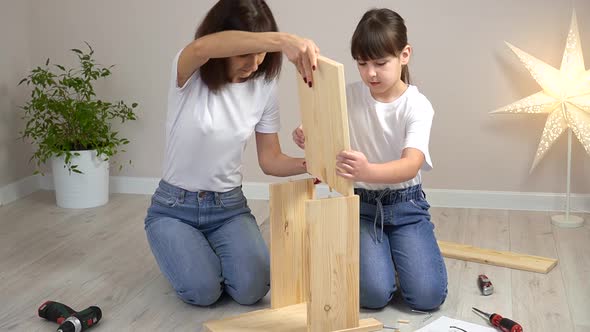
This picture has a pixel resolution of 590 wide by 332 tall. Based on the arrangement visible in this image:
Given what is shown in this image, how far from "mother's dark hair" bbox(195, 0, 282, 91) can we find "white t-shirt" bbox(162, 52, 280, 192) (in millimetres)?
54

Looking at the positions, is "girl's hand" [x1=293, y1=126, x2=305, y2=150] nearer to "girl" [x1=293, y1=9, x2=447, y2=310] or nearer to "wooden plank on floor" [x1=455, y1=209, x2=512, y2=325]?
"girl" [x1=293, y1=9, x2=447, y2=310]

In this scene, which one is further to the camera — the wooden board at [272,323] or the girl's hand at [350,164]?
the wooden board at [272,323]

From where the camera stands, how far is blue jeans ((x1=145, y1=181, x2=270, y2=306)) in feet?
7.94

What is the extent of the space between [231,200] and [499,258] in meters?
0.96

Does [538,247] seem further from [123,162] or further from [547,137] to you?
[123,162]

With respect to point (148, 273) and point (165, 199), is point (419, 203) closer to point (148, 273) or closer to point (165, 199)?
point (165, 199)

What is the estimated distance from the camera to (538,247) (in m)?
2.99

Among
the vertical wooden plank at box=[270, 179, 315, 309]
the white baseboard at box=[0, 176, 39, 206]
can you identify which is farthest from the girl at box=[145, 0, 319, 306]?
the white baseboard at box=[0, 176, 39, 206]

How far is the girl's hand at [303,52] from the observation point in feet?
6.53

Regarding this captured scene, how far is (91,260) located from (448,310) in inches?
49.7

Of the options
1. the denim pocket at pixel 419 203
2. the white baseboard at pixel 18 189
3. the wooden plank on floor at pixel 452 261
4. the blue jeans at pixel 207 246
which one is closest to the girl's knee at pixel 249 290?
the blue jeans at pixel 207 246

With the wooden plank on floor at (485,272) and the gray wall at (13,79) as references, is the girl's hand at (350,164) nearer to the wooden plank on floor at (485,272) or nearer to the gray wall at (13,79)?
the wooden plank on floor at (485,272)

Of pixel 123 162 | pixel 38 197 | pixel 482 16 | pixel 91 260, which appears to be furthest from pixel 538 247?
pixel 38 197

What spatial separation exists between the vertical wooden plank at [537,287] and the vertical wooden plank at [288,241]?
0.63 metres
